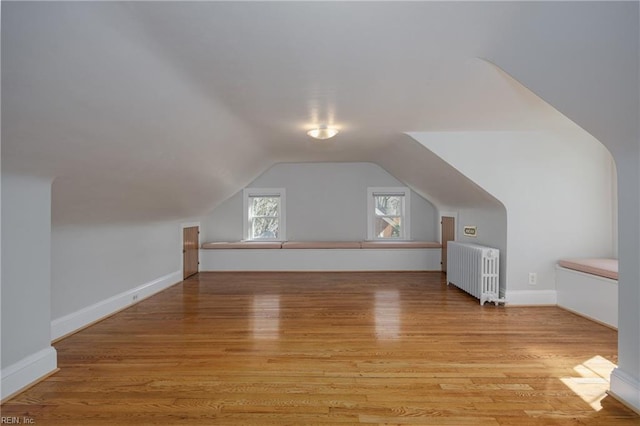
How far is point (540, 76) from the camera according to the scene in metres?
1.80

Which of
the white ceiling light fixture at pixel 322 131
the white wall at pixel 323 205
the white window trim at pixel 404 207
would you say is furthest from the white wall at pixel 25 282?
the white window trim at pixel 404 207

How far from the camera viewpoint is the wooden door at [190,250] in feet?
17.6

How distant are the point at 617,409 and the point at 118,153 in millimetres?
3648

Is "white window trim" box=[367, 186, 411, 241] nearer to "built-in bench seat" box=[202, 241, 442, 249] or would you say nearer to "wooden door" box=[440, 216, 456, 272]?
"built-in bench seat" box=[202, 241, 442, 249]

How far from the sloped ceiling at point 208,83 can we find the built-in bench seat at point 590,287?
5.08 ft

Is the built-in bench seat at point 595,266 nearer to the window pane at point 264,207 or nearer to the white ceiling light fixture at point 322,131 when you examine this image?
the white ceiling light fixture at point 322,131

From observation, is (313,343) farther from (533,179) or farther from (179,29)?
(533,179)

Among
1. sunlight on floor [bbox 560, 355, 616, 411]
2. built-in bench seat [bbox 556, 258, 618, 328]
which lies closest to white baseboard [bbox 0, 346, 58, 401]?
sunlight on floor [bbox 560, 355, 616, 411]

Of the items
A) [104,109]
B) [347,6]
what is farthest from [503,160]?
[104,109]

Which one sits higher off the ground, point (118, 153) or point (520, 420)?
point (118, 153)

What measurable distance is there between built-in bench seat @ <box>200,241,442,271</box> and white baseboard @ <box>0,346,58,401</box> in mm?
3623

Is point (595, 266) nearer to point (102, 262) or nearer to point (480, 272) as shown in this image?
point (480, 272)

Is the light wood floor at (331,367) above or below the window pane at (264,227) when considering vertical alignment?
below

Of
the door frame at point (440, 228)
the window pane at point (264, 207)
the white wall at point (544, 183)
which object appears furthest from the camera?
the window pane at point (264, 207)
